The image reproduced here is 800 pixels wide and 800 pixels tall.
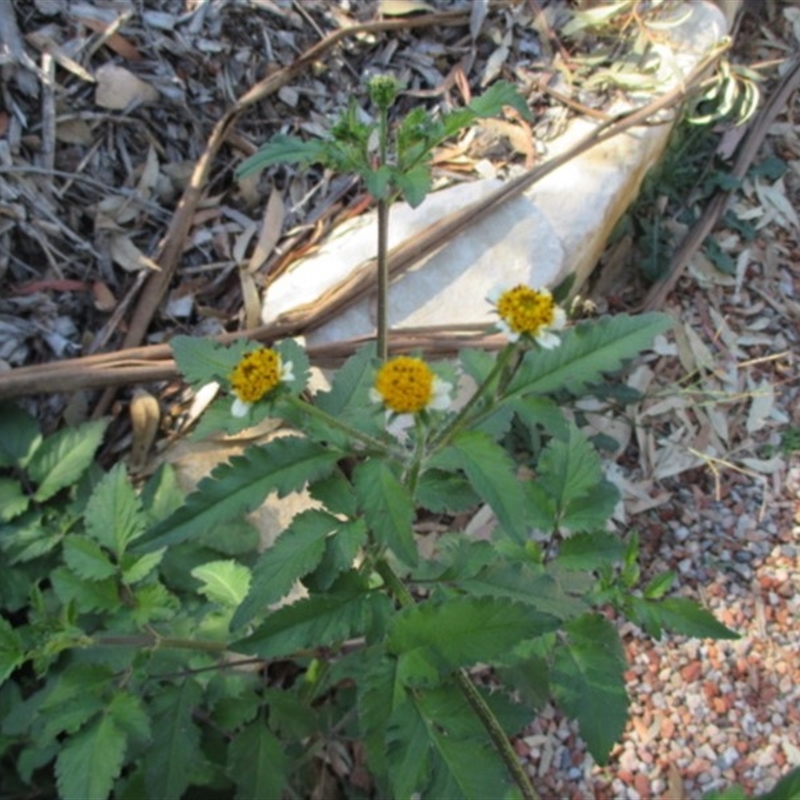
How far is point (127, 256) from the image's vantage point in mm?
2334

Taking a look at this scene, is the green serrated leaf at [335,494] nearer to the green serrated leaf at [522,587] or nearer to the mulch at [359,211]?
the green serrated leaf at [522,587]

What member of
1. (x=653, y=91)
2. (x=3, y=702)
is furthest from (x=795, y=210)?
(x=3, y=702)

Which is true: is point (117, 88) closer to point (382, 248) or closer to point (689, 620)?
point (382, 248)

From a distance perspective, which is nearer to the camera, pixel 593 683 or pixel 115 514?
pixel 593 683

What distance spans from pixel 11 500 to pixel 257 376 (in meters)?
1.17

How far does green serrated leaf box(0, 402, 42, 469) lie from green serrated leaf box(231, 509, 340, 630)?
1.10 metres

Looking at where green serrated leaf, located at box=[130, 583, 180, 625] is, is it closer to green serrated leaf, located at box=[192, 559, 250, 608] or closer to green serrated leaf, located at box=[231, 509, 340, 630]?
green serrated leaf, located at box=[192, 559, 250, 608]

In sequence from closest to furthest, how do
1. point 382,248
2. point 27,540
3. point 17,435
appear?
point 382,248, point 27,540, point 17,435

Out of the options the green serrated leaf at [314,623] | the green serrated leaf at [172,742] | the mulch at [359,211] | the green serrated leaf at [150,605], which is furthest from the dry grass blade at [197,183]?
the green serrated leaf at [314,623]

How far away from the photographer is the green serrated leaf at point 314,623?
1259 millimetres

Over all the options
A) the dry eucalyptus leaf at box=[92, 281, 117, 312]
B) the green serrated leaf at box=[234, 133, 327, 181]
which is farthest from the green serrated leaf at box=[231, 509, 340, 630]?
the dry eucalyptus leaf at box=[92, 281, 117, 312]

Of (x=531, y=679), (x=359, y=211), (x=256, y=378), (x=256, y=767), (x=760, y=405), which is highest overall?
(x=256, y=378)

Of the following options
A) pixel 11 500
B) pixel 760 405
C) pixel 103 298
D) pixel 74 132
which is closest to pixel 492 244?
pixel 760 405

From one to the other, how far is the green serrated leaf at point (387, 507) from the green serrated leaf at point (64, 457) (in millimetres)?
1119
